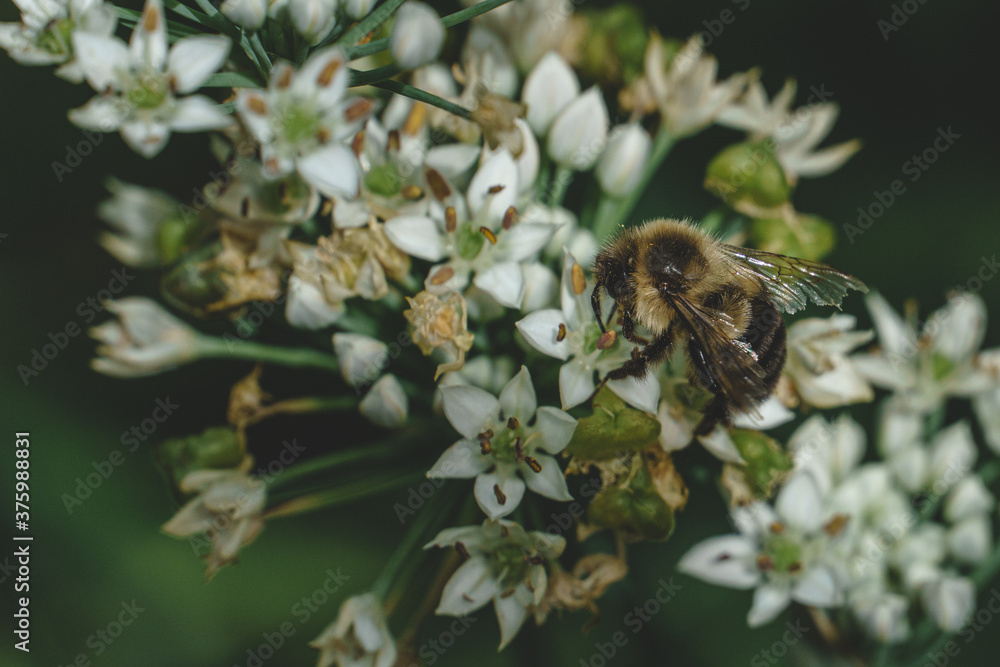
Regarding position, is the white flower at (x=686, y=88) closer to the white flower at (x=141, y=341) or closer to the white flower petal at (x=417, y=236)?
the white flower petal at (x=417, y=236)

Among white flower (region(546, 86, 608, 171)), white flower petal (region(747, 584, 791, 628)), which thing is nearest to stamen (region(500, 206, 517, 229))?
white flower (region(546, 86, 608, 171))

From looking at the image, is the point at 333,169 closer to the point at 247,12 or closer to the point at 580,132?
the point at 247,12

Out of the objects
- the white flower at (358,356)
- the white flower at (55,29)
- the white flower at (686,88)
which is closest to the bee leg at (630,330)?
the white flower at (358,356)

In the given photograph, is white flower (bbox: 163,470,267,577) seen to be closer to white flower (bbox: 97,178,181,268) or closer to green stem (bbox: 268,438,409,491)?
green stem (bbox: 268,438,409,491)

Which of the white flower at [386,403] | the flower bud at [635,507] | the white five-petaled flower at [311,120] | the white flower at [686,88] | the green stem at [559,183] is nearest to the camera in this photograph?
the white five-petaled flower at [311,120]

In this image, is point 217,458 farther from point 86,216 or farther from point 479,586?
point 86,216

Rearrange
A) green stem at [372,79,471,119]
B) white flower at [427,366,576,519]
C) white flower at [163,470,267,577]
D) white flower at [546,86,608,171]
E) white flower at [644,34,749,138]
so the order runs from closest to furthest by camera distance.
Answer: green stem at [372,79,471,119]
white flower at [427,366,576,519]
white flower at [163,470,267,577]
white flower at [546,86,608,171]
white flower at [644,34,749,138]

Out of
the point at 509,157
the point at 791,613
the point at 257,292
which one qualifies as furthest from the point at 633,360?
the point at 791,613
